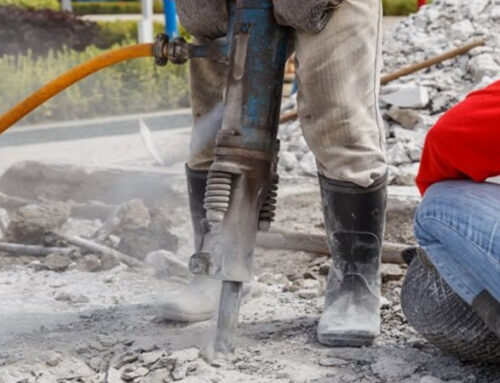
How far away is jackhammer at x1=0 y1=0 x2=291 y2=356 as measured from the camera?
9.29ft

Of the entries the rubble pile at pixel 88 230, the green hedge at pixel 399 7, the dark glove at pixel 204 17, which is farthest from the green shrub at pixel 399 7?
the dark glove at pixel 204 17

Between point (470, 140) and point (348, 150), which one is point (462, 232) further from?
point (348, 150)

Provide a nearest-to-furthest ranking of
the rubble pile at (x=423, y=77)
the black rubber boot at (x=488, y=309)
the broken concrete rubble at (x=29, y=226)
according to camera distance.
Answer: the black rubber boot at (x=488, y=309)
the broken concrete rubble at (x=29, y=226)
the rubble pile at (x=423, y=77)

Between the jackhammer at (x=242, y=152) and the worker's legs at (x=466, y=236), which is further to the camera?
the jackhammer at (x=242, y=152)

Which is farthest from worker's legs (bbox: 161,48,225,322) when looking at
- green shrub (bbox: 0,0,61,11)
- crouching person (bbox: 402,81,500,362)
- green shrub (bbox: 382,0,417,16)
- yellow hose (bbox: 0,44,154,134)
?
green shrub (bbox: 382,0,417,16)

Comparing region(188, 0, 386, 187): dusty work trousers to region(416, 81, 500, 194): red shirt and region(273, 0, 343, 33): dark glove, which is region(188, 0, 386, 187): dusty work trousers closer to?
region(273, 0, 343, 33): dark glove

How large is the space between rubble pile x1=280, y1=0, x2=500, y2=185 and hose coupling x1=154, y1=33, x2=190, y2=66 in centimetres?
253

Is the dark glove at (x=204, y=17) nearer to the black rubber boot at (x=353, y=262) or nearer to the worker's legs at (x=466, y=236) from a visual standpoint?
the black rubber boot at (x=353, y=262)

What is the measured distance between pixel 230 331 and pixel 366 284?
1.58 ft

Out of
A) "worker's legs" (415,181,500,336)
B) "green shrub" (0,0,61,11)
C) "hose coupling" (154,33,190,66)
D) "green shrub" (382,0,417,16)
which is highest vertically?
"green shrub" (382,0,417,16)

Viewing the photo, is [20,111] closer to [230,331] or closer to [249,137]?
[249,137]

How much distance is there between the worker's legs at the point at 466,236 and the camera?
2.38m

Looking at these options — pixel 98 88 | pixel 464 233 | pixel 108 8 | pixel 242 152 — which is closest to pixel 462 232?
pixel 464 233

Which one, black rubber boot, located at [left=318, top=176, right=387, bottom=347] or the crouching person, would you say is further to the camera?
black rubber boot, located at [left=318, top=176, right=387, bottom=347]
